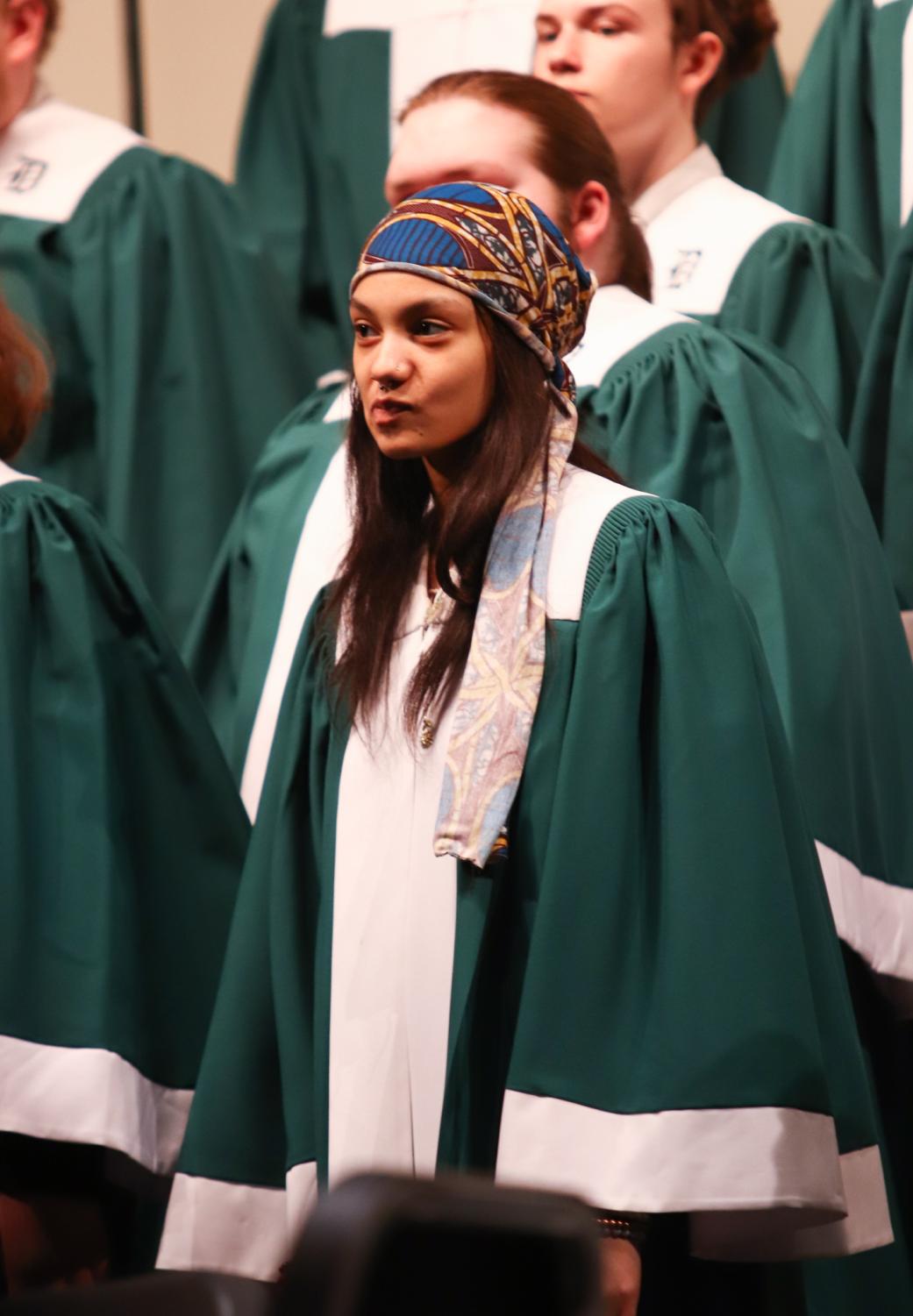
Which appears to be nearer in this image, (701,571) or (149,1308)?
(149,1308)

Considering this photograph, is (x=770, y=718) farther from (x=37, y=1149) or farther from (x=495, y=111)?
(x=495, y=111)

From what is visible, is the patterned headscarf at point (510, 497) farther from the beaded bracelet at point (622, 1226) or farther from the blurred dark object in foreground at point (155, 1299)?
the blurred dark object in foreground at point (155, 1299)

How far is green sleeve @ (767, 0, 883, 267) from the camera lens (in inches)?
139

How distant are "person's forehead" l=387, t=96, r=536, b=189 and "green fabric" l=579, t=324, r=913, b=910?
30 cm

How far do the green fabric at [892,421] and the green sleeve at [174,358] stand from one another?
1.21m

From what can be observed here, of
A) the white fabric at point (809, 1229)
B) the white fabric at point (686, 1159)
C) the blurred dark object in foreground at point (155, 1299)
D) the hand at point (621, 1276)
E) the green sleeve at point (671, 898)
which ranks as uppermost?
the blurred dark object in foreground at point (155, 1299)

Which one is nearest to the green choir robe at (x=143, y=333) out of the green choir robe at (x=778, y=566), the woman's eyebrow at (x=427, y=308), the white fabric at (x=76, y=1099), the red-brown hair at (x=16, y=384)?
the green choir robe at (x=778, y=566)

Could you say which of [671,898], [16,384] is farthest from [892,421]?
[671,898]

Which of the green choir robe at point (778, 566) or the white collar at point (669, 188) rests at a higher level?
the white collar at point (669, 188)

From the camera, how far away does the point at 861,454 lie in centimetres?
300

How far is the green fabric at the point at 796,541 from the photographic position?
239 cm

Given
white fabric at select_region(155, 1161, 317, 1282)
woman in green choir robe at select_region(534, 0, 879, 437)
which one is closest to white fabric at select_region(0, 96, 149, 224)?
woman in green choir robe at select_region(534, 0, 879, 437)

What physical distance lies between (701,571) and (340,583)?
389mm

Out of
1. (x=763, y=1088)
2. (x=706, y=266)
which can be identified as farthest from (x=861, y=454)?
(x=763, y=1088)
